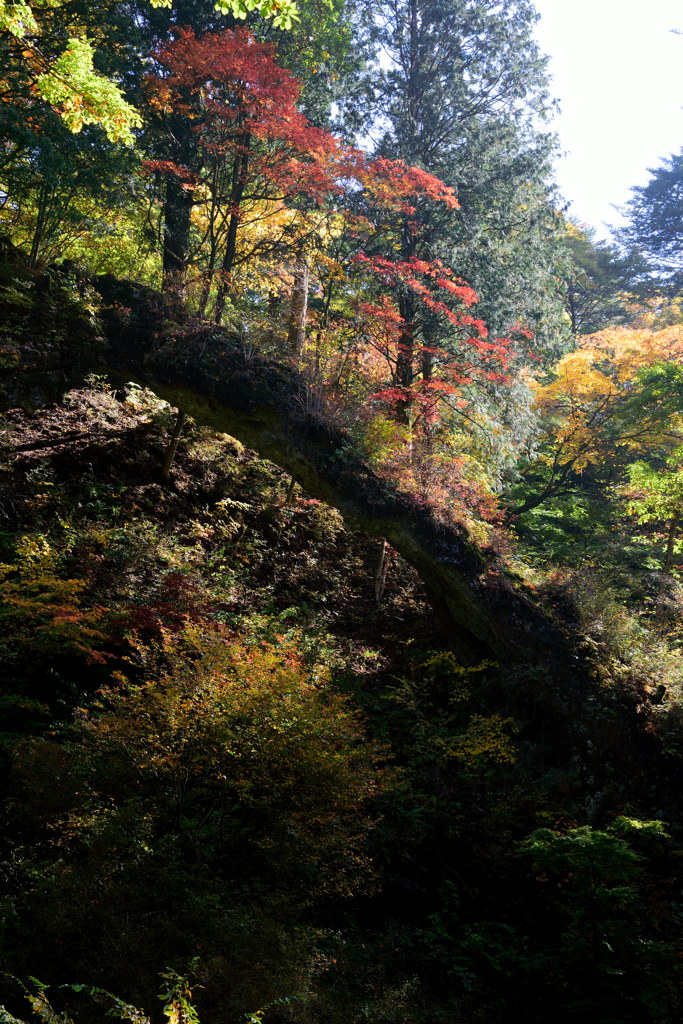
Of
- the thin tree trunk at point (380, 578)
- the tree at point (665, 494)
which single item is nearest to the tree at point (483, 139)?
the tree at point (665, 494)

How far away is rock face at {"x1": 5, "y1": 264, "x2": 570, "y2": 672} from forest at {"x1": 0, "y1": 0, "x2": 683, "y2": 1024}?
0.16ft

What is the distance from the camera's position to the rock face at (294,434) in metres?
8.98

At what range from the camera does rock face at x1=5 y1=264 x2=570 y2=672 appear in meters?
8.98

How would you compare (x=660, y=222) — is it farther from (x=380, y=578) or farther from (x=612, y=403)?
(x=380, y=578)

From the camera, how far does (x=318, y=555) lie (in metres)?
11.9

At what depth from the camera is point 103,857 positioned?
519 cm

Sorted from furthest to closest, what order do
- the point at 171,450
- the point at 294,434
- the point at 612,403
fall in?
the point at 612,403 < the point at 171,450 < the point at 294,434

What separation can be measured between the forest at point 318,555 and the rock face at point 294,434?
0.16 ft

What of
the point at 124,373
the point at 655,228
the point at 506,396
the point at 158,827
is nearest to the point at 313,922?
the point at 158,827

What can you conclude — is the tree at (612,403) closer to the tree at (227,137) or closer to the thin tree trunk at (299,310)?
the thin tree trunk at (299,310)

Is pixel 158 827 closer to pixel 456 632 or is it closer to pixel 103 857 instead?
pixel 103 857

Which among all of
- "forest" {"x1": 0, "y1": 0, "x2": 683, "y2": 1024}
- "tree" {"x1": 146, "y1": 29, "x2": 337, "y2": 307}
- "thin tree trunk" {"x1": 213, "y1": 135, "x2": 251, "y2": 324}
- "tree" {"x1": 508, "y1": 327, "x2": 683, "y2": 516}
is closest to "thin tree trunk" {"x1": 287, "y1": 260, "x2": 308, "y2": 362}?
"forest" {"x1": 0, "y1": 0, "x2": 683, "y2": 1024}

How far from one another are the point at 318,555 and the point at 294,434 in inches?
132

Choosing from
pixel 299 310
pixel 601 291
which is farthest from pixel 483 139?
pixel 601 291
